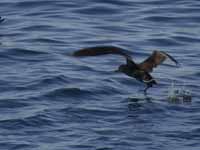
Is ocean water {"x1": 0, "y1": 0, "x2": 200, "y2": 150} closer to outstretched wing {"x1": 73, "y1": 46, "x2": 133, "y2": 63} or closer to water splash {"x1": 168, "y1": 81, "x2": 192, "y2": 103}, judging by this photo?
water splash {"x1": 168, "y1": 81, "x2": 192, "y2": 103}

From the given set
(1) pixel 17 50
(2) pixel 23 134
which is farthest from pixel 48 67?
(2) pixel 23 134

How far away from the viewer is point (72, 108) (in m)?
15.3

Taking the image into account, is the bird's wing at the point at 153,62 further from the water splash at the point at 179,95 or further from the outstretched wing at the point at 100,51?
the outstretched wing at the point at 100,51

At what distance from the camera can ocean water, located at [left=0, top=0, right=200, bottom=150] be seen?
13.9 m

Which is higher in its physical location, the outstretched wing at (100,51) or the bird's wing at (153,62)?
the outstretched wing at (100,51)

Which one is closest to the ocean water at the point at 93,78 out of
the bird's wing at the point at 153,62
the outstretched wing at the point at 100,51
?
the bird's wing at the point at 153,62

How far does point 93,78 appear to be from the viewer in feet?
57.3

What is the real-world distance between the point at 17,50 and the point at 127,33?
115 inches

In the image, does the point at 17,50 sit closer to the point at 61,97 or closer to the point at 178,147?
the point at 61,97

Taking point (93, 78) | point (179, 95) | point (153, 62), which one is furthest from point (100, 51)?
point (93, 78)

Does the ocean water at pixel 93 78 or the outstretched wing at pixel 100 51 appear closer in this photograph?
the ocean water at pixel 93 78

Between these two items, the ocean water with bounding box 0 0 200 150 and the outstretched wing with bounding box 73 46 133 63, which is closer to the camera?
the ocean water with bounding box 0 0 200 150

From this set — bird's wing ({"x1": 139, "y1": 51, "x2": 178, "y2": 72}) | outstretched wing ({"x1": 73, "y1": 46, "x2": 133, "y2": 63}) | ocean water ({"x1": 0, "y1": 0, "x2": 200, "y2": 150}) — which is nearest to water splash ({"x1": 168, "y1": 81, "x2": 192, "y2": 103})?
ocean water ({"x1": 0, "y1": 0, "x2": 200, "y2": 150})

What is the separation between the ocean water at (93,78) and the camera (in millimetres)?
13891
